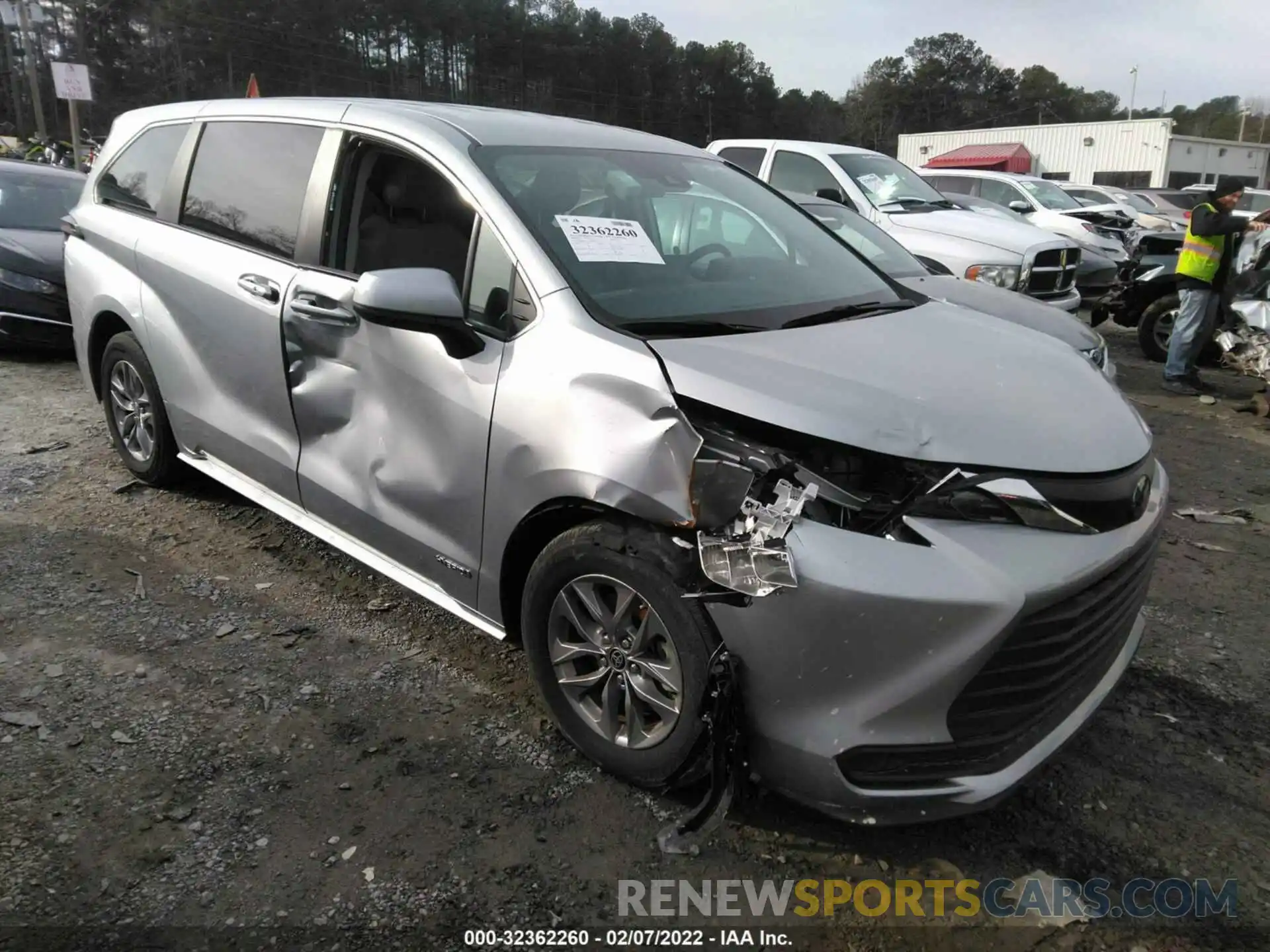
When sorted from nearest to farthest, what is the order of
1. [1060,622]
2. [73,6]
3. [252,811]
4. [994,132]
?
[1060,622] → [252,811] → [994,132] → [73,6]

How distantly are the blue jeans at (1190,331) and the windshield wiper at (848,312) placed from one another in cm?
570

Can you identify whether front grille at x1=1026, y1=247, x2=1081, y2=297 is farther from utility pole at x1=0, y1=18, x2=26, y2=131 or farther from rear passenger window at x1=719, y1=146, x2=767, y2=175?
utility pole at x1=0, y1=18, x2=26, y2=131

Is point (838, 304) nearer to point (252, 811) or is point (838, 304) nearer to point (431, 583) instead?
point (431, 583)

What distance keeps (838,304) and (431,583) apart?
166 cm

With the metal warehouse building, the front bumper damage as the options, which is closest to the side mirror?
the front bumper damage

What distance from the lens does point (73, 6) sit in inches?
1794

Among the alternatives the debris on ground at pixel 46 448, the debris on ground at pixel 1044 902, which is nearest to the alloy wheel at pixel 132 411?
the debris on ground at pixel 46 448

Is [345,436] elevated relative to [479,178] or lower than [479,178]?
lower

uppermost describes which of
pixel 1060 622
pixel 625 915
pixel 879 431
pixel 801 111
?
pixel 801 111

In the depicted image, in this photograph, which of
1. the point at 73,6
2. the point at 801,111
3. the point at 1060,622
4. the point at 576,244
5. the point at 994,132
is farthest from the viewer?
the point at 801,111

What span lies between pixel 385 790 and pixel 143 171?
10.9ft

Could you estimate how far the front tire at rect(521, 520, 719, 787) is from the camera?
7.47 ft

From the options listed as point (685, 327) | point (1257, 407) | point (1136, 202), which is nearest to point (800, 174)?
point (1257, 407)

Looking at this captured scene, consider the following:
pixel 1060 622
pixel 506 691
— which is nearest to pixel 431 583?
pixel 506 691
